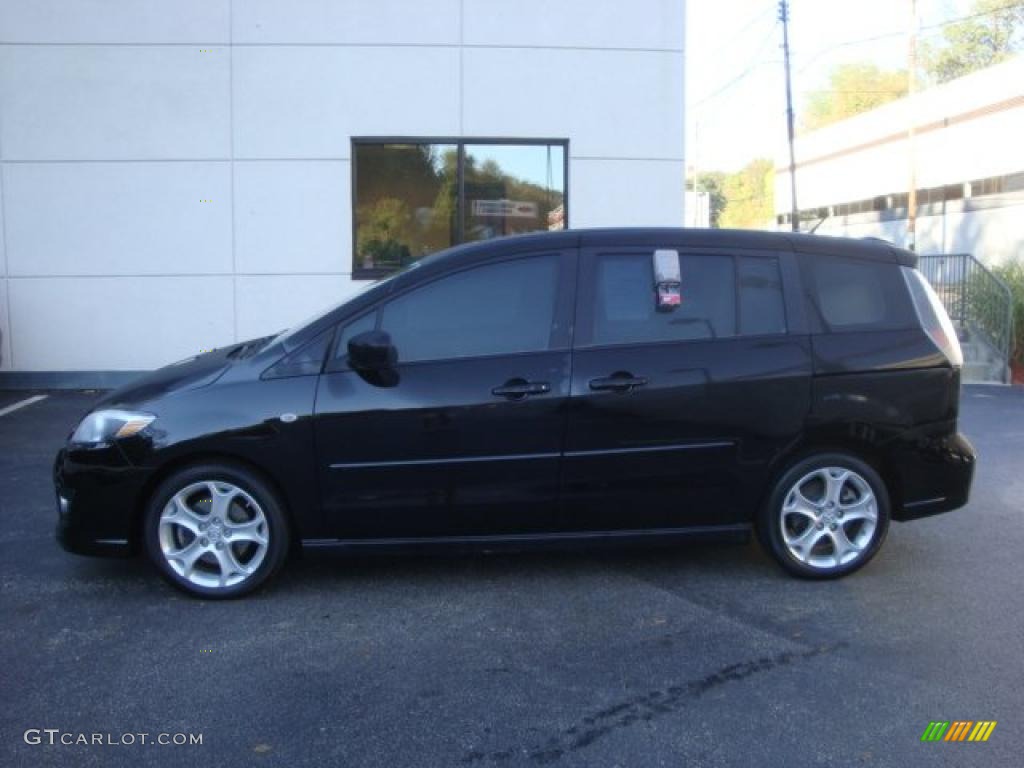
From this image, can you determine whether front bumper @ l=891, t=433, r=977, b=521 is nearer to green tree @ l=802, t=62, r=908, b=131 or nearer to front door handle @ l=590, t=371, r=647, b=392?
front door handle @ l=590, t=371, r=647, b=392

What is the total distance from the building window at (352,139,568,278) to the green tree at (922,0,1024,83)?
4117 centimetres

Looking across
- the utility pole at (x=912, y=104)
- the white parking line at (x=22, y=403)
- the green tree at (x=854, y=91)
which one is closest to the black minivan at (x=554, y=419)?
the white parking line at (x=22, y=403)

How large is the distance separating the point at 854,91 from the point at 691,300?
62.4 meters

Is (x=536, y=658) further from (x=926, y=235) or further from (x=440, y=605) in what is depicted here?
(x=926, y=235)

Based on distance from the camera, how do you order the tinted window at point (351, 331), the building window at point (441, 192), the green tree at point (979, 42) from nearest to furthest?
the tinted window at point (351, 331), the building window at point (441, 192), the green tree at point (979, 42)

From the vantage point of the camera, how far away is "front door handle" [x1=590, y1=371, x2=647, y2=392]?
180 inches

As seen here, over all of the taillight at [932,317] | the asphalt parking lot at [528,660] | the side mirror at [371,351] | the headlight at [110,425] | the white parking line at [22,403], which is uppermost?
the taillight at [932,317]

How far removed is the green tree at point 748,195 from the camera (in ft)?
245

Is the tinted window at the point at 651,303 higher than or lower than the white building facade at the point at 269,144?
lower

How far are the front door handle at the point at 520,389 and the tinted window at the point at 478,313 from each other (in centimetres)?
17

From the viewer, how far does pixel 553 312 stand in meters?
4.68

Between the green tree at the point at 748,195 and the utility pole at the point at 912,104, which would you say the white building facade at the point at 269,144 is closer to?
the utility pole at the point at 912,104

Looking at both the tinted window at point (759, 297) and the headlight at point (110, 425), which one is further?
the tinted window at point (759, 297)

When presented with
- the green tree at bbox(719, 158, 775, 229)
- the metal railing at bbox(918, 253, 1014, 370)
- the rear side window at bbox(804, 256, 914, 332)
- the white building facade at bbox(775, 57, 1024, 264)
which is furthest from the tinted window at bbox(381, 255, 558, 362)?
the green tree at bbox(719, 158, 775, 229)
